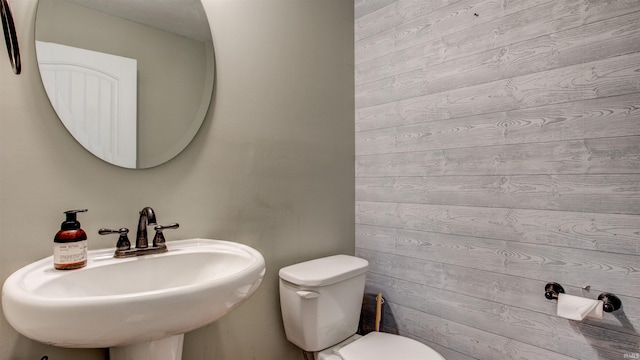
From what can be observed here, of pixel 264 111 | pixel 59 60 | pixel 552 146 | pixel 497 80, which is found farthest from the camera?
pixel 264 111

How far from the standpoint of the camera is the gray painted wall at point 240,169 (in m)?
0.95

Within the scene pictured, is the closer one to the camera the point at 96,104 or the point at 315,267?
the point at 96,104

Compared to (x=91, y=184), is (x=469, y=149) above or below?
above

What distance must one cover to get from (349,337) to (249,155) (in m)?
0.97

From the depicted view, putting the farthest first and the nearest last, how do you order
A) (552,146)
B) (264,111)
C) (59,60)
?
1. (264,111)
2. (552,146)
3. (59,60)

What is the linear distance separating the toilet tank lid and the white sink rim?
1.68ft

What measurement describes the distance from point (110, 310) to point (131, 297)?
44 millimetres

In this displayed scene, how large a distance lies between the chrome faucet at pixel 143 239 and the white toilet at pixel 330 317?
21.2 inches

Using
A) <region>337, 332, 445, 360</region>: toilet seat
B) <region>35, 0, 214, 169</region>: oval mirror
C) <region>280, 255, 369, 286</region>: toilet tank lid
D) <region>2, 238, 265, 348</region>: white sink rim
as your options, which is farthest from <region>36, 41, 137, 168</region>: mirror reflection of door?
<region>337, 332, 445, 360</region>: toilet seat

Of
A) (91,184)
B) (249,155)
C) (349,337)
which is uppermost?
(249,155)

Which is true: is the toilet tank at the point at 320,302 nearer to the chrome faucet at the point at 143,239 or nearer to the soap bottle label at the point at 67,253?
the chrome faucet at the point at 143,239

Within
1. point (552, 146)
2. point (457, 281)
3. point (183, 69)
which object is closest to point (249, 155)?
point (183, 69)

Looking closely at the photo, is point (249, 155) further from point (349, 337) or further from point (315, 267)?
point (349, 337)

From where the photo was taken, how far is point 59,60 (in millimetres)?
997
